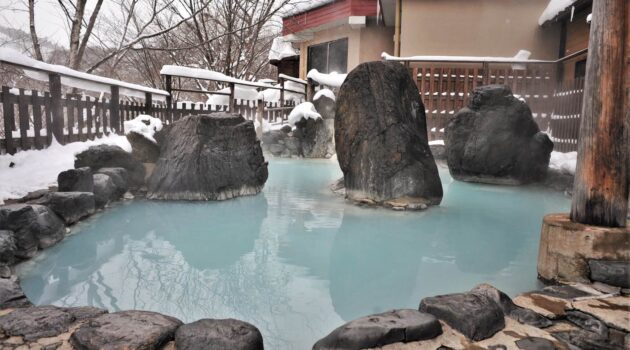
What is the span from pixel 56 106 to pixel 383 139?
501cm

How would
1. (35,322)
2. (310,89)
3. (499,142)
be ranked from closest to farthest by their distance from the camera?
(35,322) < (499,142) < (310,89)

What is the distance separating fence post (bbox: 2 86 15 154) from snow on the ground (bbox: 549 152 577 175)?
8.84m

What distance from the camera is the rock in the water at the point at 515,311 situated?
2455 millimetres

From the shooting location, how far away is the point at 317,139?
13156 millimetres

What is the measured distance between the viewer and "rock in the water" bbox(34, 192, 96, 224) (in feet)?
15.0

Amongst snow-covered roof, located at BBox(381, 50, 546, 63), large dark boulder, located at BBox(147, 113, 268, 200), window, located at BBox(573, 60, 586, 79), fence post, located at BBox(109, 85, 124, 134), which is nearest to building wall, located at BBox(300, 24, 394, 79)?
snow-covered roof, located at BBox(381, 50, 546, 63)

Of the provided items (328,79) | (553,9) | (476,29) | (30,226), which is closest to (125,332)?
(30,226)

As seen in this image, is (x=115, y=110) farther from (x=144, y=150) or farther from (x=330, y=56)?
(x=330, y=56)

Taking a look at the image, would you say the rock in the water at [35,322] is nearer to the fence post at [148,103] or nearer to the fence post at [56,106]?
the fence post at [56,106]

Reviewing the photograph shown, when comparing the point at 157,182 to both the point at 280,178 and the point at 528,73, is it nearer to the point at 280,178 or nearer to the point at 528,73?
the point at 280,178

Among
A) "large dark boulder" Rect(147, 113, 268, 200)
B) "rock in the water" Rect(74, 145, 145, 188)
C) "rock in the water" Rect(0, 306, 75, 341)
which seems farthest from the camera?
"large dark boulder" Rect(147, 113, 268, 200)

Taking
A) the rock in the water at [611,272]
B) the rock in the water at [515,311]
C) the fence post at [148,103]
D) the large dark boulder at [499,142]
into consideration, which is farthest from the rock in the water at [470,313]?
the fence post at [148,103]

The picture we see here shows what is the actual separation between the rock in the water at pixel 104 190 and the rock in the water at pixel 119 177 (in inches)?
3.2

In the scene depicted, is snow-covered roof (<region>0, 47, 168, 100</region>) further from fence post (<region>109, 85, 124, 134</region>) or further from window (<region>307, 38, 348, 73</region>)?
window (<region>307, 38, 348, 73</region>)
